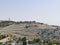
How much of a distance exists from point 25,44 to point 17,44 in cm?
124

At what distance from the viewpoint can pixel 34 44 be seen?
90.0 ft

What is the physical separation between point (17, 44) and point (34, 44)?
2.32 meters

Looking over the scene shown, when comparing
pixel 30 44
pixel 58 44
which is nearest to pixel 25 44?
pixel 30 44

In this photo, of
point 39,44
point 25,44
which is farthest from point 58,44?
point 25,44

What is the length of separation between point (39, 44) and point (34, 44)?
0.88 metres

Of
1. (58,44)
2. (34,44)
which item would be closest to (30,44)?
(34,44)

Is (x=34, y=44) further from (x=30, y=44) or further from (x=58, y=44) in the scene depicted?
(x=58, y=44)

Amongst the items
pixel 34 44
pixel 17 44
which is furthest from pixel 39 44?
pixel 17 44

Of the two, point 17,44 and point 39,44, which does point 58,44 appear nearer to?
point 39,44

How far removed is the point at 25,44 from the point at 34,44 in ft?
3.79

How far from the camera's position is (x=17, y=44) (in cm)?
2811

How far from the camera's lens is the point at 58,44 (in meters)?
27.2

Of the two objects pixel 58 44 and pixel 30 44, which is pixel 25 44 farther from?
pixel 58 44

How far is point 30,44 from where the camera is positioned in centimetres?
2739
